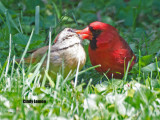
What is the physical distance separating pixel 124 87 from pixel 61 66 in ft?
1.74

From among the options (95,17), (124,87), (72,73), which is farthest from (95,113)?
(95,17)

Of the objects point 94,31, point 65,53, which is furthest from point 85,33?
point 65,53

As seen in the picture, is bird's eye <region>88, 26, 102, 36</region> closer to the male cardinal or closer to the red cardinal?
the red cardinal

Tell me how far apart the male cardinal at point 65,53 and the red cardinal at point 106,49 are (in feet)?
0.48

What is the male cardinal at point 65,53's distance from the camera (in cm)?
248

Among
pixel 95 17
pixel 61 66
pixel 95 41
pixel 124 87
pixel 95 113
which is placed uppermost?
pixel 95 17

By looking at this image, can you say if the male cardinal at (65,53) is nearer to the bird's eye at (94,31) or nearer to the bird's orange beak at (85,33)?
the bird's orange beak at (85,33)

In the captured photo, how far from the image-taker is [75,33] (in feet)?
8.85

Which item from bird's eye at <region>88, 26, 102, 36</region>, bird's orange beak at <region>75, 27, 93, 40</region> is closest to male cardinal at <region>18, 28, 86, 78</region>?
bird's orange beak at <region>75, 27, 93, 40</region>

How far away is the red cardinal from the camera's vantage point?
2.73 m

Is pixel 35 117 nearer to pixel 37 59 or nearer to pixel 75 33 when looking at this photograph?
pixel 37 59

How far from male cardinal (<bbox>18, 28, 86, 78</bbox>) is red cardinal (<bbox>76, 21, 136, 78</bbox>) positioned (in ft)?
0.48

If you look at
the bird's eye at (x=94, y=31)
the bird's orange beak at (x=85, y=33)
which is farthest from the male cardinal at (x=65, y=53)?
the bird's eye at (x=94, y=31)

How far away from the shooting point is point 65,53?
251 centimetres
